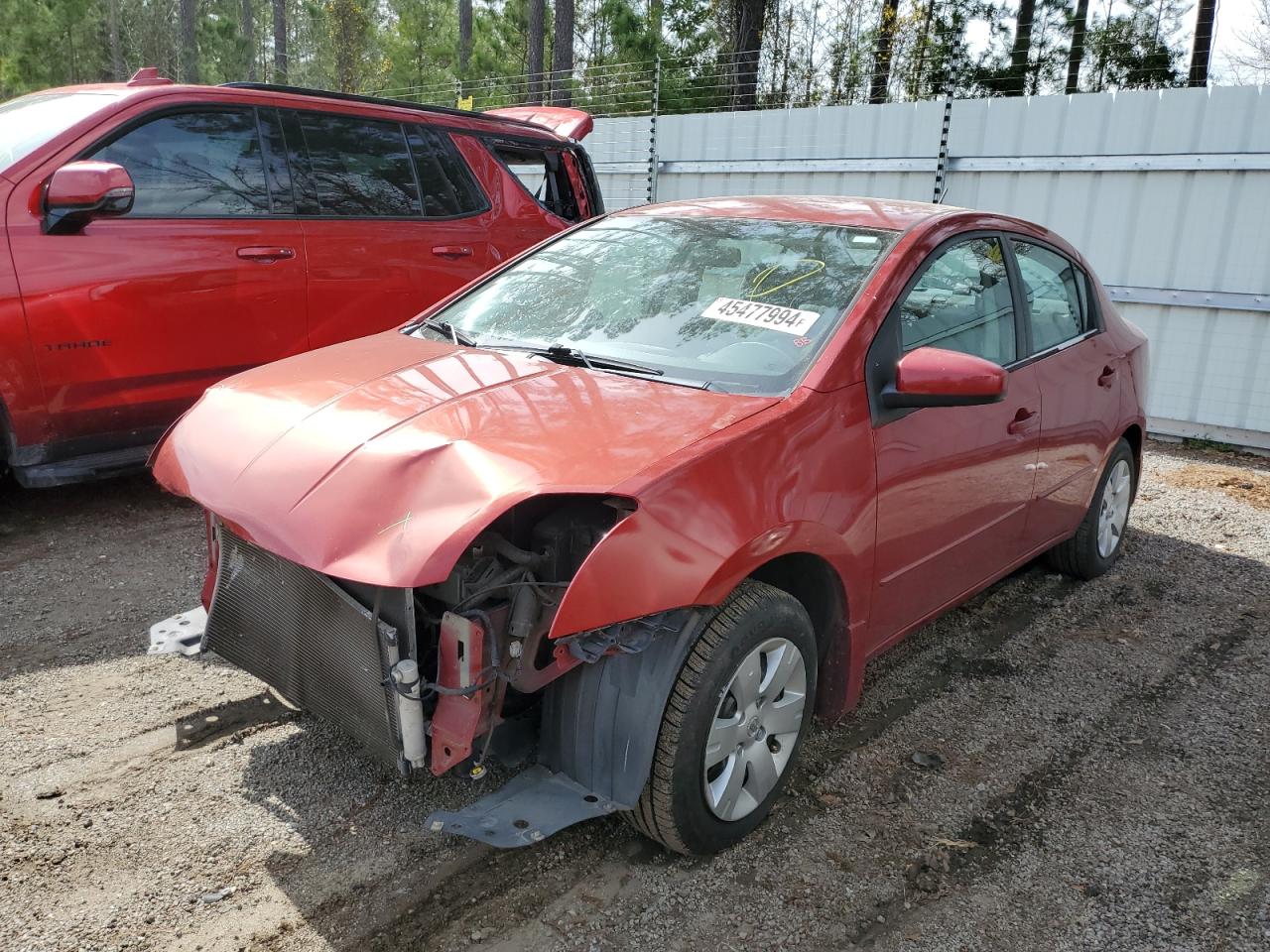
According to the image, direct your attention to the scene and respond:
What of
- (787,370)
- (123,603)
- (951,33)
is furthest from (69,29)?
(787,370)

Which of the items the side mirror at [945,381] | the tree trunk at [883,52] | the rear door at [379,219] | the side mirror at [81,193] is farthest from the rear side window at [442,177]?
the tree trunk at [883,52]

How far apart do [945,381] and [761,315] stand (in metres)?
0.60

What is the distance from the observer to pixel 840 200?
12.7 feet

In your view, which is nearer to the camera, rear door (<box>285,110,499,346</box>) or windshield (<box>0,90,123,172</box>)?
windshield (<box>0,90,123,172</box>)

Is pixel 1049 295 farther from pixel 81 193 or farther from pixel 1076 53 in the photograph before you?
pixel 1076 53

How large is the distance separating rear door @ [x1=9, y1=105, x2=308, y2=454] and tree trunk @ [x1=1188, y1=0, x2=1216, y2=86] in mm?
12193

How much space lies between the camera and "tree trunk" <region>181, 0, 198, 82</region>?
1144 inches

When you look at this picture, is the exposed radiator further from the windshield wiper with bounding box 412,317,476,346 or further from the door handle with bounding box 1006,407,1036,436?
the door handle with bounding box 1006,407,1036,436

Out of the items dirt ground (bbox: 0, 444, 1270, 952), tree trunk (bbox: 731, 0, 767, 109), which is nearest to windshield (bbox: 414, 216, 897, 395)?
dirt ground (bbox: 0, 444, 1270, 952)

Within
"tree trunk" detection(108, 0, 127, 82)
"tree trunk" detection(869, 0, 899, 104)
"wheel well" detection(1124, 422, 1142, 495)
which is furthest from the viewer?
"tree trunk" detection(108, 0, 127, 82)

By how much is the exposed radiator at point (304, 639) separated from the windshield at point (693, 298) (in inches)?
42.6

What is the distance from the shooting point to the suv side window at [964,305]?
3260 mm

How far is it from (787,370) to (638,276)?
0.84 metres

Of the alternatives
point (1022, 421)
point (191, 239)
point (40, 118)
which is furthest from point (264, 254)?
point (1022, 421)
